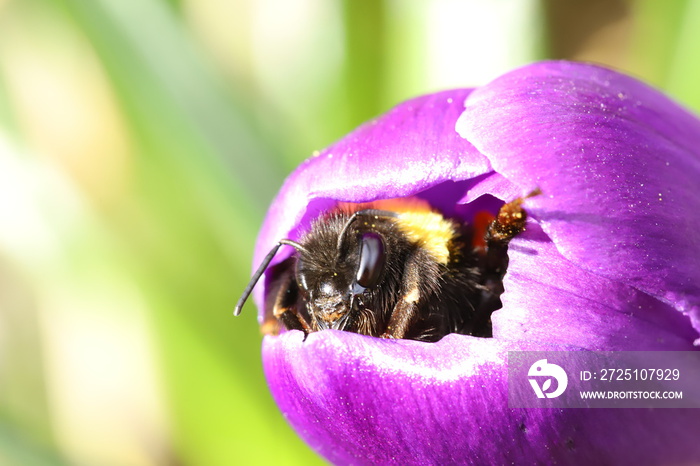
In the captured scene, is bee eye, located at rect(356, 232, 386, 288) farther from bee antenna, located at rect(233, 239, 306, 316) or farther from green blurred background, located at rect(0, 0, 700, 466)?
green blurred background, located at rect(0, 0, 700, 466)

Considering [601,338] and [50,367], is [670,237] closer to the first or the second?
[601,338]

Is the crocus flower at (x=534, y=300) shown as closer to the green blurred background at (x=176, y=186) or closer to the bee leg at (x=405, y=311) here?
the bee leg at (x=405, y=311)

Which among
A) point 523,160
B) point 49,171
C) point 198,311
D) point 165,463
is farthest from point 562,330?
point 165,463

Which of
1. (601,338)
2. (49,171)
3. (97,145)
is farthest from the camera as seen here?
(97,145)

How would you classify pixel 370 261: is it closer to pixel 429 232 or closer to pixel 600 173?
pixel 429 232

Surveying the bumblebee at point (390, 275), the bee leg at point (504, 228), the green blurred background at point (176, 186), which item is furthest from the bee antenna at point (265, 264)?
the green blurred background at point (176, 186)

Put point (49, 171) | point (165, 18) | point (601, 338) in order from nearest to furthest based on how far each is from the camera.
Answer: point (601, 338)
point (165, 18)
point (49, 171)
